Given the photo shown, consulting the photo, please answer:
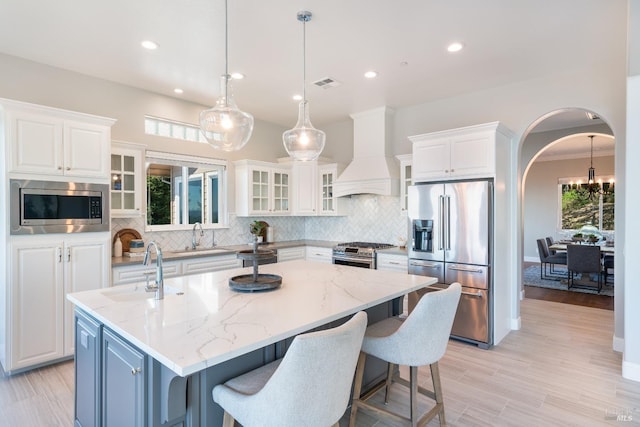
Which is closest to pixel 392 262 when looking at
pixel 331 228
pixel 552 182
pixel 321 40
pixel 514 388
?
pixel 331 228

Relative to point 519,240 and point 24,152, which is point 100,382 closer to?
point 24,152

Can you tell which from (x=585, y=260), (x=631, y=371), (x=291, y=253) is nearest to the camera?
(x=631, y=371)

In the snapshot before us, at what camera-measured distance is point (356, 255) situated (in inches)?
195

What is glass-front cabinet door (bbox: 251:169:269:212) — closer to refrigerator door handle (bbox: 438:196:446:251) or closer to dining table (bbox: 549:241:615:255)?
refrigerator door handle (bbox: 438:196:446:251)

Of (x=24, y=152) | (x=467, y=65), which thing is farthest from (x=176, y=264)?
(x=467, y=65)

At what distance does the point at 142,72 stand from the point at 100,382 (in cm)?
324

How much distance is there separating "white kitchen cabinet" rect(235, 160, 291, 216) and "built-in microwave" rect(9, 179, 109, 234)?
2.08m

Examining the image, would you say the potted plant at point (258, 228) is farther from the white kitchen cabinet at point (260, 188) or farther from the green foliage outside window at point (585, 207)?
the green foliage outside window at point (585, 207)

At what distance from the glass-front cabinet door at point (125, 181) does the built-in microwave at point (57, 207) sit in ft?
1.53

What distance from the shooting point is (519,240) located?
459 cm

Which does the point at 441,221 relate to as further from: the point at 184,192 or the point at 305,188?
the point at 184,192

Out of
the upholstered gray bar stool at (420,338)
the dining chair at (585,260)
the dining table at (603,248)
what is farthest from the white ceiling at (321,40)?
the dining table at (603,248)

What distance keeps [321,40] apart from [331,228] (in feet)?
11.6

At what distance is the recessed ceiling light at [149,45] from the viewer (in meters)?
3.21
